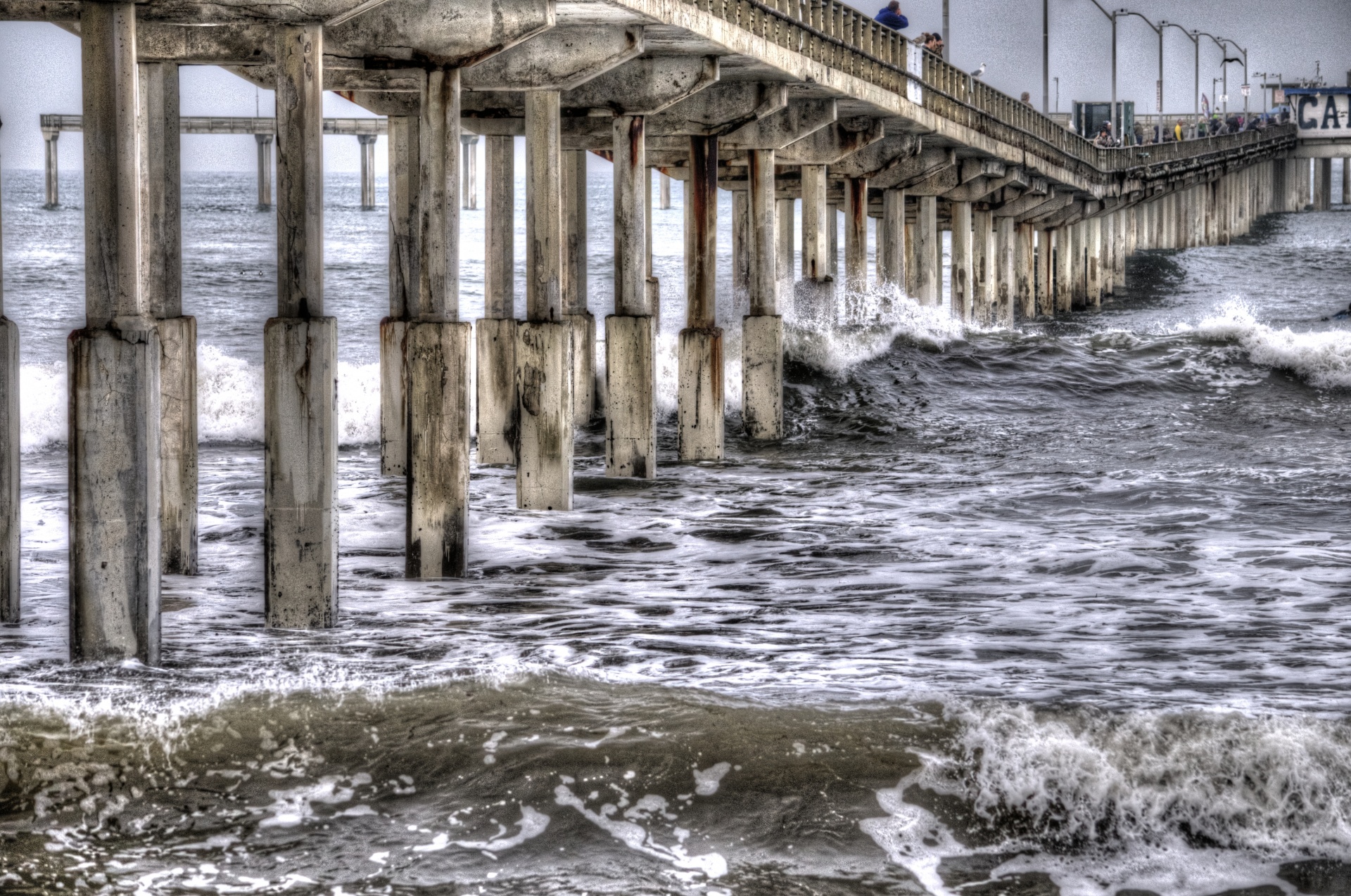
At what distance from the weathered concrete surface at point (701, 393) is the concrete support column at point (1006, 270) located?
21335 millimetres

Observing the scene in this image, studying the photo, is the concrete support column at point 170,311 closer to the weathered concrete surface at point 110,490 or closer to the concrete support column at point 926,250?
the weathered concrete surface at point 110,490

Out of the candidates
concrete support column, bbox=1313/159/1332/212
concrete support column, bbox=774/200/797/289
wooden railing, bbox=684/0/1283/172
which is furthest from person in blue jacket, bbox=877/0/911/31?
concrete support column, bbox=1313/159/1332/212

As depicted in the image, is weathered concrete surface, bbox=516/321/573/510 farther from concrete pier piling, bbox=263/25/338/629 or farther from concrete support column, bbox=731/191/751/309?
concrete support column, bbox=731/191/751/309

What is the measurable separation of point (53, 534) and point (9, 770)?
7.31m

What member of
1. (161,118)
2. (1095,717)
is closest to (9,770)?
(1095,717)

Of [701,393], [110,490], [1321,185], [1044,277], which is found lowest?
[110,490]

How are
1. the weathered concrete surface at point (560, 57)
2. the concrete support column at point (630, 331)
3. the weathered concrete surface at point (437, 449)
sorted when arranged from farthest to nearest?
the concrete support column at point (630, 331)
the weathered concrete surface at point (560, 57)
the weathered concrete surface at point (437, 449)

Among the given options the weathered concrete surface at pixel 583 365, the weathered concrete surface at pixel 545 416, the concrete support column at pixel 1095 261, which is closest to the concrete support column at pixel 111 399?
the weathered concrete surface at pixel 545 416

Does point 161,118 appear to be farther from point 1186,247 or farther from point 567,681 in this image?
point 1186,247

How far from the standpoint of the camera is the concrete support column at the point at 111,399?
9391 millimetres

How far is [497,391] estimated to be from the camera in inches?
703

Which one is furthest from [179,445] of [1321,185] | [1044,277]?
[1321,185]

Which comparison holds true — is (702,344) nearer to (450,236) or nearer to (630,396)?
(630,396)

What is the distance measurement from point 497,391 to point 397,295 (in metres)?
→ 1.32
